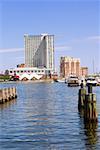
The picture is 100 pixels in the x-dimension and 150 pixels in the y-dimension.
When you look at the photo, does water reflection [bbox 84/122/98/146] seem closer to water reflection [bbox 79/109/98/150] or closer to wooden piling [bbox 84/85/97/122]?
water reflection [bbox 79/109/98/150]

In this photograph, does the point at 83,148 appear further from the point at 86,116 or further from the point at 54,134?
the point at 86,116

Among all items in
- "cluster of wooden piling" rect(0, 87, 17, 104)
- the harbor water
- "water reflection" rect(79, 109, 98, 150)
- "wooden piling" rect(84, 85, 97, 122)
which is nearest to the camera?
the harbor water

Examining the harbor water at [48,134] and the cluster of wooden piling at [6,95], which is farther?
the cluster of wooden piling at [6,95]

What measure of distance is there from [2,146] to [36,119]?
47.2 ft

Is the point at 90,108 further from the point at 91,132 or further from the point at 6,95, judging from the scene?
the point at 6,95

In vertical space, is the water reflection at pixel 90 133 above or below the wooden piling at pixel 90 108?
below

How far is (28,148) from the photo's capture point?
24.1 meters

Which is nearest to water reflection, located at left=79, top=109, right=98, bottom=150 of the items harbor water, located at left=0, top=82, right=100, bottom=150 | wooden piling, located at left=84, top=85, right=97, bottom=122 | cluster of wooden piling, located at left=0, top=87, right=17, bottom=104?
harbor water, located at left=0, top=82, right=100, bottom=150

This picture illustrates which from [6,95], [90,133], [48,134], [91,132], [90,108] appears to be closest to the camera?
[48,134]

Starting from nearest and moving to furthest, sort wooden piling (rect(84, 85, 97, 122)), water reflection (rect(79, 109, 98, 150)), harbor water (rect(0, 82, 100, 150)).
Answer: harbor water (rect(0, 82, 100, 150)), water reflection (rect(79, 109, 98, 150)), wooden piling (rect(84, 85, 97, 122))

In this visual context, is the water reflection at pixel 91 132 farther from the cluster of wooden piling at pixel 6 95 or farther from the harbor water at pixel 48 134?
the cluster of wooden piling at pixel 6 95

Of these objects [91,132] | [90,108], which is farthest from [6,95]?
[91,132]

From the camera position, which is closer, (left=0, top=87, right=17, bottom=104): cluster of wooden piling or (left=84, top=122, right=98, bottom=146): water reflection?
(left=84, top=122, right=98, bottom=146): water reflection

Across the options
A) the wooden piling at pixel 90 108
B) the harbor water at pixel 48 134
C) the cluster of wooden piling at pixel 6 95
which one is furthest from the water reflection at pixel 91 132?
the cluster of wooden piling at pixel 6 95
